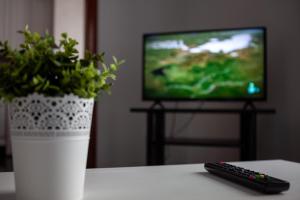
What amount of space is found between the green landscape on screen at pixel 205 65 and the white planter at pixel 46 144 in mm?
2212

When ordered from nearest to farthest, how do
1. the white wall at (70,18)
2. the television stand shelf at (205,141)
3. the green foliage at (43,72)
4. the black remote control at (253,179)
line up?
the green foliage at (43,72) < the black remote control at (253,179) < the television stand shelf at (205,141) < the white wall at (70,18)

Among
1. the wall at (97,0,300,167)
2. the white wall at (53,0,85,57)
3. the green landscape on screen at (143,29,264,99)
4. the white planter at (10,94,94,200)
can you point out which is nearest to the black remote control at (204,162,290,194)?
the white planter at (10,94,94,200)

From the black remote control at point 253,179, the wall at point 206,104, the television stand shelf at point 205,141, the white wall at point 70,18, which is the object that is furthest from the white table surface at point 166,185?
the white wall at point 70,18

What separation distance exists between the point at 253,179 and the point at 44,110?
354 mm

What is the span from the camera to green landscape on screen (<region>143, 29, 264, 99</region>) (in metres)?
2.57

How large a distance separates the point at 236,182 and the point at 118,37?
2639 millimetres

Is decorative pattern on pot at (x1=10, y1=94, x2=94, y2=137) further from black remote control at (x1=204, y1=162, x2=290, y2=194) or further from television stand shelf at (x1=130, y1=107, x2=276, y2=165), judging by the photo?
television stand shelf at (x1=130, y1=107, x2=276, y2=165)

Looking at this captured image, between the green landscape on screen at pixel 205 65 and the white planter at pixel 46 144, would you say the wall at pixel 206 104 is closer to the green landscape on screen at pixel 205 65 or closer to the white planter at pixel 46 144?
the green landscape on screen at pixel 205 65

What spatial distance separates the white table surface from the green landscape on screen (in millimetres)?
1778

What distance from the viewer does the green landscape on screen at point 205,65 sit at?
2.57 m

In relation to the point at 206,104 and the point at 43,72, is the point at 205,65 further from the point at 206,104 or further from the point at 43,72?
the point at 43,72

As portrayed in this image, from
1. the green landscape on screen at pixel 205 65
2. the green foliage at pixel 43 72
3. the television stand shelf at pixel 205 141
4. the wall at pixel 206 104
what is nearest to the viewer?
the green foliage at pixel 43 72

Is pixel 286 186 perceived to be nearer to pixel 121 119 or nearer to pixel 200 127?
pixel 200 127

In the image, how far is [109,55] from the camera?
3.21 metres
